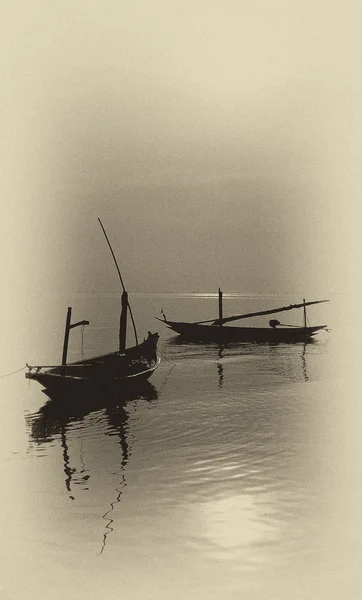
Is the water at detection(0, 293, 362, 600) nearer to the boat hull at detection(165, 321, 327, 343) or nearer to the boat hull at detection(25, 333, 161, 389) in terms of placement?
the boat hull at detection(25, 333, 161, 389)

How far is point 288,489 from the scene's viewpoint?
1747cm

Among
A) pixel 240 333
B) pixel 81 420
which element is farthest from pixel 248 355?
pixel 81 420

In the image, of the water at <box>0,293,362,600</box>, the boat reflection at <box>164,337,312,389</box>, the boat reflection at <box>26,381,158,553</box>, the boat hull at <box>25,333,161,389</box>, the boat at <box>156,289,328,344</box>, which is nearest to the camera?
the water at <box>0,293,362,600</box>

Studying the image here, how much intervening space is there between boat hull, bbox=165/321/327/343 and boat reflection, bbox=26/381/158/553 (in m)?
34.0

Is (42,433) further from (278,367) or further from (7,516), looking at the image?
(278,367)

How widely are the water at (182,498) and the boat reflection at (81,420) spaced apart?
104 mm

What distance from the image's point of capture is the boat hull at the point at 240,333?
7119 cm

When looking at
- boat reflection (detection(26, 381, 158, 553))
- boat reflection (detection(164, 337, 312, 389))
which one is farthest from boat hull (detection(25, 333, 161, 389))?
boat reflection (detection(164, 337, 312, 389))

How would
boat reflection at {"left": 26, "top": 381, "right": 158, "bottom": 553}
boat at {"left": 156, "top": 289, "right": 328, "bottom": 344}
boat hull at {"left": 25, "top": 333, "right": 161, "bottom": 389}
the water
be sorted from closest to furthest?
the water
boat reflection at {"left": 26, "top": 381, "right": 158, "bottom": 553}
boat hull at {"left": 25, "top": 333, "right": 161, "bottom": 389}
boat at {"left": 156, "top": 289, "right": 328, "bottom": 344}

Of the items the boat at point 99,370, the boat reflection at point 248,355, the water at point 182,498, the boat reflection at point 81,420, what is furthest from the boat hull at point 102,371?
the boat reflection at point 248,355

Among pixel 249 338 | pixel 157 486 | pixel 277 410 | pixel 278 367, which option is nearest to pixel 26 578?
pixel 157 486

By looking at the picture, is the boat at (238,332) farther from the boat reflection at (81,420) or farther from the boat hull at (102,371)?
the boat reflection at (81,420)

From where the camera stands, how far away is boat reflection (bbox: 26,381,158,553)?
65.0ft

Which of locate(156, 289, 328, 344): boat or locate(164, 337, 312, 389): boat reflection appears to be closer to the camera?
locate(164, 337, 312, 389): boat reflection
